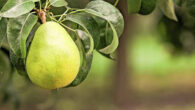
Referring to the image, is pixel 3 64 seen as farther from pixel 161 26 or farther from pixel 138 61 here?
pixel 138 61

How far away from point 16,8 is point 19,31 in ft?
0.16

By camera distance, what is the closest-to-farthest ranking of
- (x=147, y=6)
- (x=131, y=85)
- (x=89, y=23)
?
(x=89, y=23), (x=147, y=6), (x=131, y=85)

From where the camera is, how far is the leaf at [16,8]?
0.78m

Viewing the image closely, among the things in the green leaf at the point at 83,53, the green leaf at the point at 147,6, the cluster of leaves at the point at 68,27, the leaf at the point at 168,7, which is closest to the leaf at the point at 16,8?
the cluster of leaves at the point at 68,27

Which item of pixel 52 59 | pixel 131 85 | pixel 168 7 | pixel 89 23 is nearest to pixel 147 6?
pixel 168 7

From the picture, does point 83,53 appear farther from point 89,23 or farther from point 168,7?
point 168,7

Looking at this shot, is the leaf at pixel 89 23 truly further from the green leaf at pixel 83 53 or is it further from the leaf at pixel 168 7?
the leaf at pixel 168 7

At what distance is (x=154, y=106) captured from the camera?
5.04 meters

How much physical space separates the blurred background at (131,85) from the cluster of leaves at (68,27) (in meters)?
0.27

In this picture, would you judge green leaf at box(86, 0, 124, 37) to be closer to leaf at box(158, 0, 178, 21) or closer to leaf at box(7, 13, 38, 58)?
leaf at box(7, 13, 38, 58)

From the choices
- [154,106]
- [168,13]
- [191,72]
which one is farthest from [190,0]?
[191,72]

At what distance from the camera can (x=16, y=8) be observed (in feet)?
2.60

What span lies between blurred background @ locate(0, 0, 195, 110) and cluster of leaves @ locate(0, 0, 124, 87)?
10.7 inches

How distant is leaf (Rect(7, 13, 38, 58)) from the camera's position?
2.59 feet
